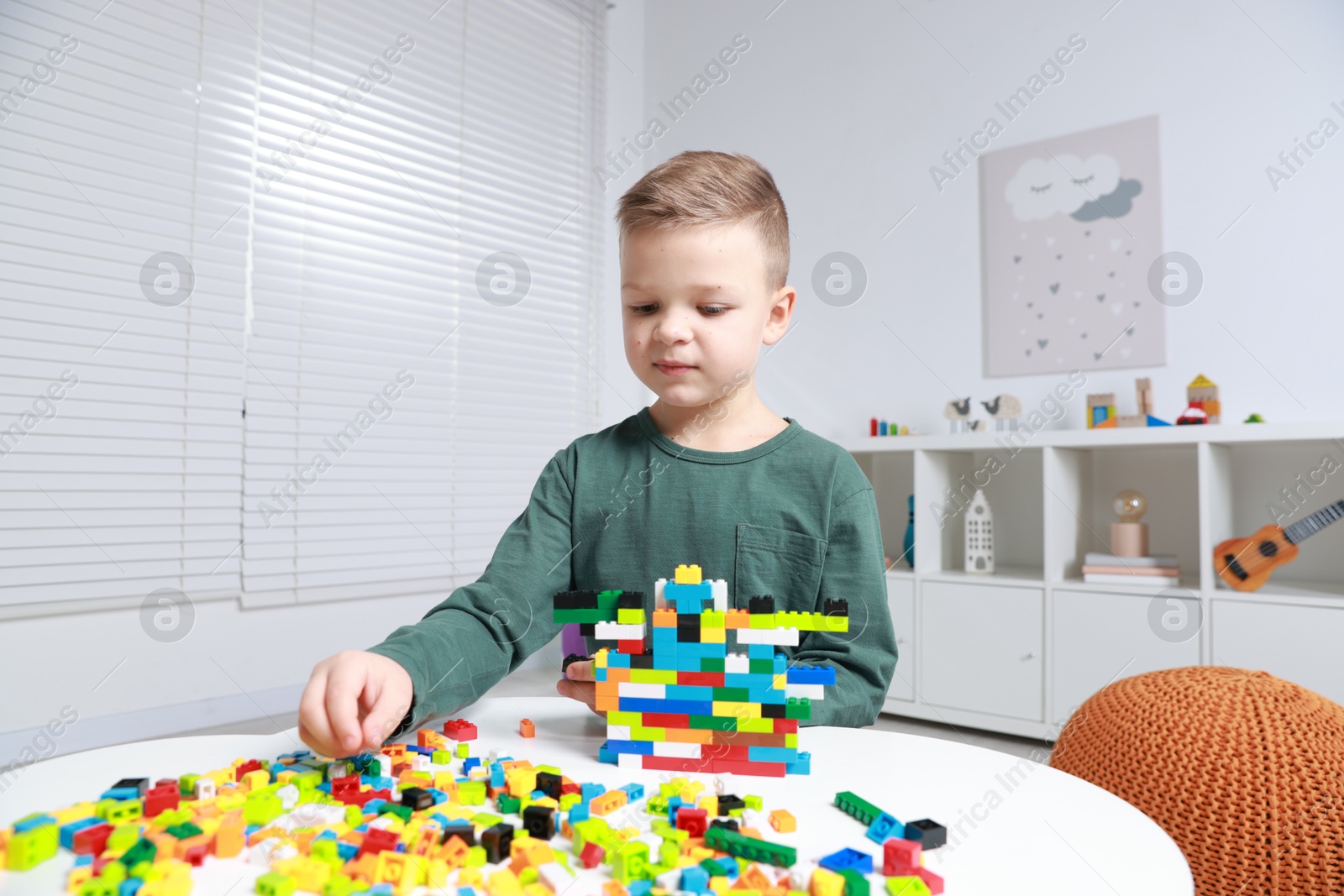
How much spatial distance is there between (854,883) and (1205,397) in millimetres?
2340

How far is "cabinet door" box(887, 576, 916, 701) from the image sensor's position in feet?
8.08

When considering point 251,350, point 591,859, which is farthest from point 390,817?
point 251,350

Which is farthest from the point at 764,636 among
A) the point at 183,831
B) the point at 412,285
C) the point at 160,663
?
the point at 412,285

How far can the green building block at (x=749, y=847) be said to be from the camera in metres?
0.44

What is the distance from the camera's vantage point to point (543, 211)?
330cm

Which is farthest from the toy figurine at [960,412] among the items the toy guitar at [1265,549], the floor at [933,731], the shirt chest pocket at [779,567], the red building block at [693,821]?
the red building block at [693,821]

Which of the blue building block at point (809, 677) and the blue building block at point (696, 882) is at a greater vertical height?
the blue building block at point (809, 677)

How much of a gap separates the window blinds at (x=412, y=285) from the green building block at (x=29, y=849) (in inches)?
82.9

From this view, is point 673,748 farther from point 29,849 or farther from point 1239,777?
point 1239,777

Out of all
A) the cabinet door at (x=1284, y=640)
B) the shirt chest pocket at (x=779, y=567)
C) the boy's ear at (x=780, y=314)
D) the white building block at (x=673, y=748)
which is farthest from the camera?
the cabinet door at (x=1284, y=640)

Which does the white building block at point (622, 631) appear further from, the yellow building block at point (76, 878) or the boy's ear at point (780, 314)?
the boy's ear at point (780, 314)

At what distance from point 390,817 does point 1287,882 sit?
2.82 feet

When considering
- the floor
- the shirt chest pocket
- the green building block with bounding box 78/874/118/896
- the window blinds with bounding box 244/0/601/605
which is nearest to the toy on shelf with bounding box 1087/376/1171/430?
the floor

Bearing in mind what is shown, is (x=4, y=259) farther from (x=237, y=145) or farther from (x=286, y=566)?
(x=286, y=566)
